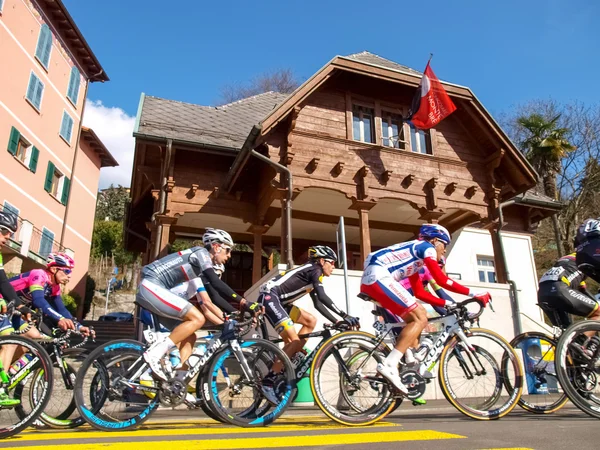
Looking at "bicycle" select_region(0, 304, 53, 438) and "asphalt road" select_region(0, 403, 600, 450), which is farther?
"bicycle" select_region(0, 304, 53, 438)

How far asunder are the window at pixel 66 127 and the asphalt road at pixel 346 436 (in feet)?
86.5

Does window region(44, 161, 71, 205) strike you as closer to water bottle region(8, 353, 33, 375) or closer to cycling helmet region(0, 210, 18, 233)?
cycling helmet region(0, 210, 18, 233)

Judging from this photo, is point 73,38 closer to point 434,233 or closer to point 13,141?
point 13,141

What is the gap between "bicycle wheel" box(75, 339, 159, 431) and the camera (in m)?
4.06

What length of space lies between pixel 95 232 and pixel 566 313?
162 feet

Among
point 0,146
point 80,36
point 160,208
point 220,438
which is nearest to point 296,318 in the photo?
point 220,438

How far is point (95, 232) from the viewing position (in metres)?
49.0

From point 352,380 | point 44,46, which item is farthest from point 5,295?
point 44,46

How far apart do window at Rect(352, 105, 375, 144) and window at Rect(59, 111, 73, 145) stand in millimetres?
19249

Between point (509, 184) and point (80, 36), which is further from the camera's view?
point (80, 36)

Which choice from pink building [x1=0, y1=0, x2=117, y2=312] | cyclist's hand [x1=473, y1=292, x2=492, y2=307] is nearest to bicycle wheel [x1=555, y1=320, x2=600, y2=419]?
cyclist's hand [x1=473, y1=292, x2=492, y2=307]

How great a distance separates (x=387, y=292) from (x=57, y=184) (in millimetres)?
26488

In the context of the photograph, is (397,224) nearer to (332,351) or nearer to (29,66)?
(332,351)

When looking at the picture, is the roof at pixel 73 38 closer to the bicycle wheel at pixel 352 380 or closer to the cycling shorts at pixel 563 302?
the bicycle wheel at pixel 352 380
